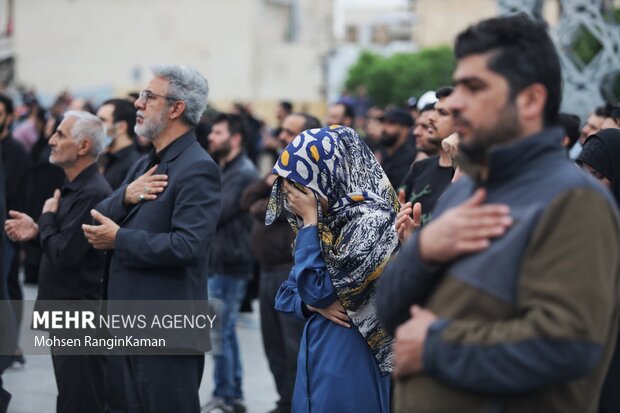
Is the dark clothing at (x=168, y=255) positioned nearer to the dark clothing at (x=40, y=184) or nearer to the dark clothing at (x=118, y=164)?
the dark clothing at (x=118, y=164)

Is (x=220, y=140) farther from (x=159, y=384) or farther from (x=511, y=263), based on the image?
(x=511, y=263)

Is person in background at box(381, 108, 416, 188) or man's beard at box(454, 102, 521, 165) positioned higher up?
man's beard at box(454, 102, 521, 165)

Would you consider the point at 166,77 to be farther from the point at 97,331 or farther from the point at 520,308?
the point at 520,308

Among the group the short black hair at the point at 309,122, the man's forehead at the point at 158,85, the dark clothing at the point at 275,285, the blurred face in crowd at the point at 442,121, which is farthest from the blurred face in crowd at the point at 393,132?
the man's forehead at the point at 158,85

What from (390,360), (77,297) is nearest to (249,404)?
(77,297)

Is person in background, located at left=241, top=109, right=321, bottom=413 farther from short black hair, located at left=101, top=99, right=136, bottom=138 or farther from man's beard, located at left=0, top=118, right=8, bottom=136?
man's beard, located at left=0, top=118, right=8, bottom=136

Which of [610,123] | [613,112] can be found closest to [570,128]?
[610,123]

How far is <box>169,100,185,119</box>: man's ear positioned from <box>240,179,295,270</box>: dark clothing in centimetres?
195

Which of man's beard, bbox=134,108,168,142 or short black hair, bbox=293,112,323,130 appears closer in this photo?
man's beard, bbox=134,108,168,142

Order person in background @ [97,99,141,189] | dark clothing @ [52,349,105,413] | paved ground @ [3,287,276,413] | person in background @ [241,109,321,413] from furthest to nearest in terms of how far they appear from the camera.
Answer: person in background @ [97,99,141,189] → paved ground @ [3,287,276,413] → person in background @ [241,109,321,413] → dark clothing @ [52,349,105,413]

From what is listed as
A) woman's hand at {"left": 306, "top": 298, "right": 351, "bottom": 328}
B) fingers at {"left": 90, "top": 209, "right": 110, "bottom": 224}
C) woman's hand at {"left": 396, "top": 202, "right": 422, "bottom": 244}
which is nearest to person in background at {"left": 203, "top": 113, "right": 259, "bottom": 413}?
fingers at {"left": 90, "top": 209, "right": 110, "bottom": 224}

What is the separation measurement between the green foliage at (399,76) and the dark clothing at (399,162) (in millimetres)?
39626

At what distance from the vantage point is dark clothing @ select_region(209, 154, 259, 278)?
26.6 feet

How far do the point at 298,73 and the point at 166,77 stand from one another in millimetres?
44265
